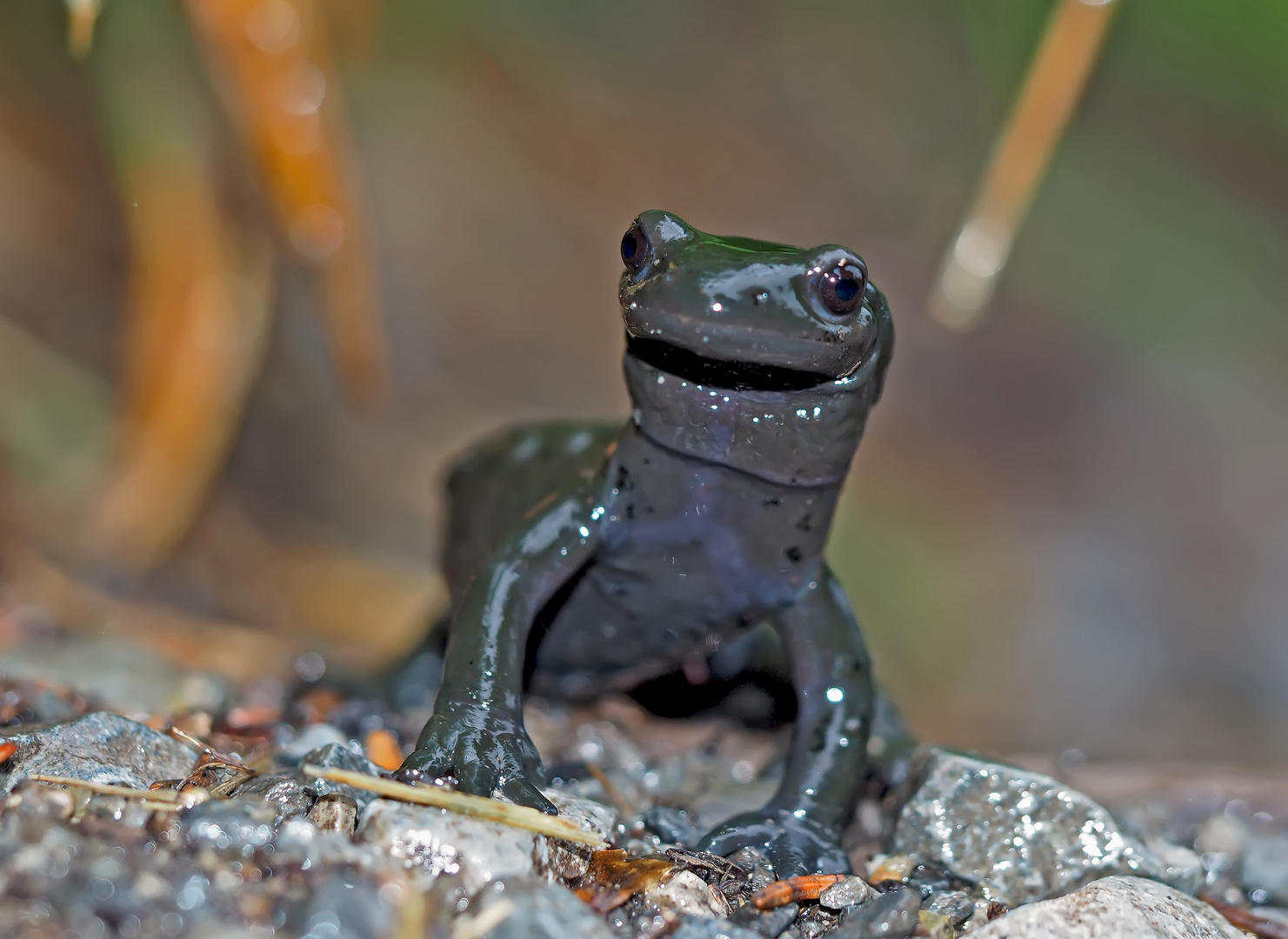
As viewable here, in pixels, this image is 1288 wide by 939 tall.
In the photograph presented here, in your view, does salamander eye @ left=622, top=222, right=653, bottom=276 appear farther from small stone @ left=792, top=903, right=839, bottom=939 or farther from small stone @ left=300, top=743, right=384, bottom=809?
small stone @ left=792, top=903, right=839, bottom=939

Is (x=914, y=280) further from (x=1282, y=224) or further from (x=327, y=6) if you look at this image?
(x=327, y=6)

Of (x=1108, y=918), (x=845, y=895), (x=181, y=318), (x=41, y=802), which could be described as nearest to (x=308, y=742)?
(x=41, y=802)

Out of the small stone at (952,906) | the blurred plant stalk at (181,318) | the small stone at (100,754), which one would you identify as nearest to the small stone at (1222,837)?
the small stone at (952,906)

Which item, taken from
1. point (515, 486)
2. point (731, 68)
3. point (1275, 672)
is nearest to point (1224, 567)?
point (1275, 672)

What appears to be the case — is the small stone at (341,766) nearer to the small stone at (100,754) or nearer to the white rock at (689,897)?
the small stone at (100,754)

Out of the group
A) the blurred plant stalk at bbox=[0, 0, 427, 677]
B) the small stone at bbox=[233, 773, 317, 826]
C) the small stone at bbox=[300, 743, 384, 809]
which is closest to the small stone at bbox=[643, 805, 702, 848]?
the small stone at bbox=[300, 743, 384, 809]
